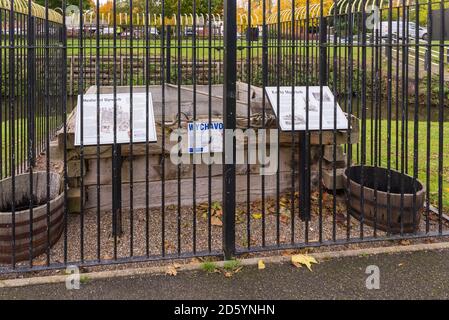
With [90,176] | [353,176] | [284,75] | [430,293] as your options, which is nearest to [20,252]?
[90,176]

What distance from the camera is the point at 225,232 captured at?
3.48 m

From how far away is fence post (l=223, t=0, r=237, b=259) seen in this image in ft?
10.8

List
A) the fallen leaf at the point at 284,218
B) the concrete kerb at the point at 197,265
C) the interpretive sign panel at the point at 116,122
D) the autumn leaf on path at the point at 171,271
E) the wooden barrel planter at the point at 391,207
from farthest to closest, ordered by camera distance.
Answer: the fallen leaf at the point at 284,218 → the wooden barrel planter at the point at 391,207 → the interpretive sign panel at the point at 116,122 → the autumn leaf on path at the point at 171,271 → the concrete kerb at the point at 197,265

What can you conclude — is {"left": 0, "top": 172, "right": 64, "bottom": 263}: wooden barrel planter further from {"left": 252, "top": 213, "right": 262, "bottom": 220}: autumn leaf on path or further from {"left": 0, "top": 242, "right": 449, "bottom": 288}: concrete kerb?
{"left": 252, "top": 213, "right": 262, "bottom": 220}: autumn leaf on path

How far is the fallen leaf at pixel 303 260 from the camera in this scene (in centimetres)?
339

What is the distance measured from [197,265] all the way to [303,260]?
0.86 metres

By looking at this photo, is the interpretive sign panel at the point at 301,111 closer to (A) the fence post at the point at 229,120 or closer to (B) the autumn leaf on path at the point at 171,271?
(A) the fence post at the point at 229,120

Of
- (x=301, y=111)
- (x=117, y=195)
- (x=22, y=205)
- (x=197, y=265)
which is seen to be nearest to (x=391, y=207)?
(x=301, y=111)

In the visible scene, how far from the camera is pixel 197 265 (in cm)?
336

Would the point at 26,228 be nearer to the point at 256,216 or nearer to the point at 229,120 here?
the point at 229,120

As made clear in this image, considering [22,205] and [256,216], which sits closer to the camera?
[22,205]

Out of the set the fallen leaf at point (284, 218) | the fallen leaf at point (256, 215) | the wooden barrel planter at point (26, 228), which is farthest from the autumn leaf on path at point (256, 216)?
the wooden barrel planter at point (26, 228)

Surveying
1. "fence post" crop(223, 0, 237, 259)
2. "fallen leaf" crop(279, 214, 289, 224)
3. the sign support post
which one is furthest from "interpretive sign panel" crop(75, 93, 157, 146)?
"fallen leaf" crop(279, 214, 289, 224)

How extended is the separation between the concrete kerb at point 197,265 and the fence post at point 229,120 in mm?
259
